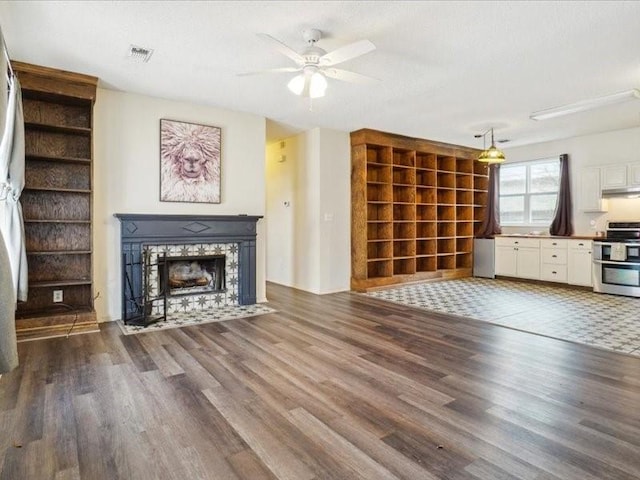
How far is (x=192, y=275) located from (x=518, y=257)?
19.3ft

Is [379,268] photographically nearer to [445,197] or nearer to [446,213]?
[446,213]

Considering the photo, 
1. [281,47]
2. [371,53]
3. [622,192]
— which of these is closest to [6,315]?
[281,47]

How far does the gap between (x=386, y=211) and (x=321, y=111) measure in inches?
91.5

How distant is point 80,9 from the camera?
108 inches

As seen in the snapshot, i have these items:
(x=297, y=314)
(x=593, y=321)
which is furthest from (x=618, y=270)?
(x=297, y=314)

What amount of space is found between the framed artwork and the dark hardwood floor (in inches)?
74.8

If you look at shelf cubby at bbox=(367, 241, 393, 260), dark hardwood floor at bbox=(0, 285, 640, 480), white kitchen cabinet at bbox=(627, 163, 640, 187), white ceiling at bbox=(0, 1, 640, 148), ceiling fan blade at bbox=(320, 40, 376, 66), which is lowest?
dark hardwood floor at bbox=(0, 285, 640, 480)

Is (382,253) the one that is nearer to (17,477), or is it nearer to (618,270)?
(618,270)

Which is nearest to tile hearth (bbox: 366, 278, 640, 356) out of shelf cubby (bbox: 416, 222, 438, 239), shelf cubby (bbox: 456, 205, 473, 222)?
shelf cubby (bbox: 416, 222, 438, 239)

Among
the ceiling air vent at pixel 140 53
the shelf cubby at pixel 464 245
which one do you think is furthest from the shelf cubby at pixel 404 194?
the ceiling air vent at pixel 140 53

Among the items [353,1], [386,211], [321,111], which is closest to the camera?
[353,1]

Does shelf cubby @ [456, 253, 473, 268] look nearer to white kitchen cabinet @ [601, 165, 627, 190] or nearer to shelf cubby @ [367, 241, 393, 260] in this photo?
shelf cubby @ [367, 241, 393, 260]

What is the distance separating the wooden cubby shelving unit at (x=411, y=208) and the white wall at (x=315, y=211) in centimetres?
21

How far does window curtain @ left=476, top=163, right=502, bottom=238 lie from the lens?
7.96m
